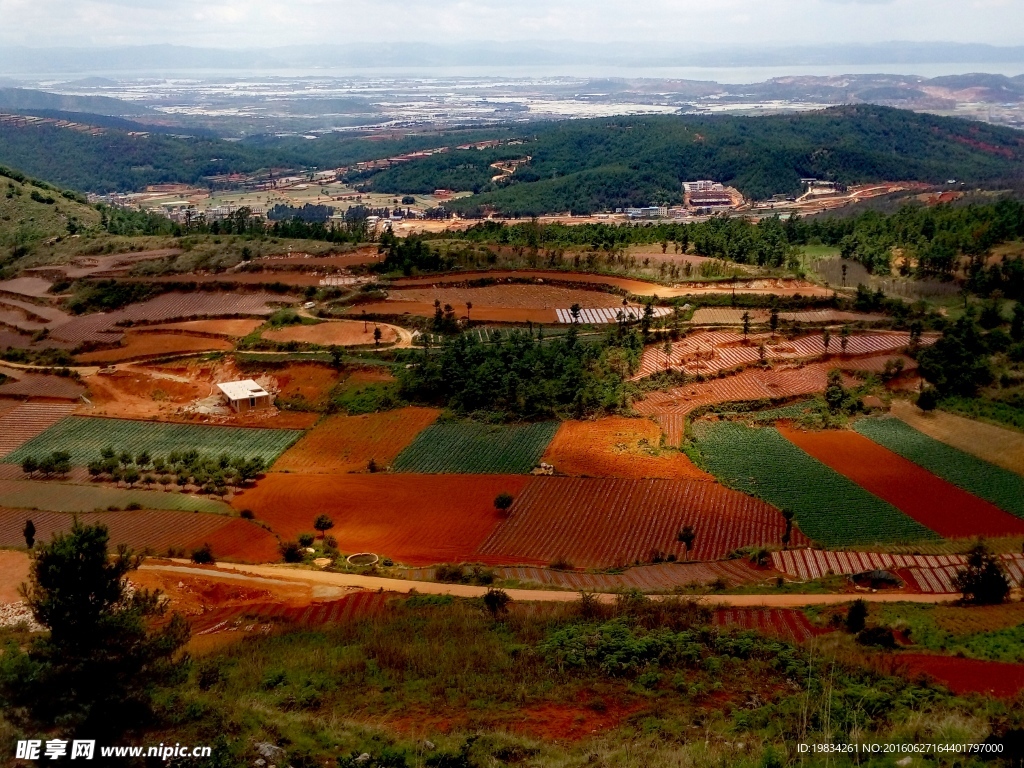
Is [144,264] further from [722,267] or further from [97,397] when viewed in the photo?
[722,267]

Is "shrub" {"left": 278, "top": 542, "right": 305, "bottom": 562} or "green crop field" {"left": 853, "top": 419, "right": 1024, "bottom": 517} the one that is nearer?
"shrub" {"left": 278, "top": 542, "right": 305, "bottom": 562}

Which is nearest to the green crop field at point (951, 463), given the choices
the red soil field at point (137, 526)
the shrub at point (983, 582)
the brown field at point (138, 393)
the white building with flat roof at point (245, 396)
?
the shrub at point (983, 582)

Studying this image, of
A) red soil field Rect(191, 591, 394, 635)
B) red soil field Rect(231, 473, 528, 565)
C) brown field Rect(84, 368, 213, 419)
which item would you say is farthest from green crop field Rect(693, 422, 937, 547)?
brown field Rect(84, 368, 213, 419)

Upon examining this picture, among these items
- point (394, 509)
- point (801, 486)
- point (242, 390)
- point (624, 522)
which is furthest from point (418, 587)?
point (242, 390)

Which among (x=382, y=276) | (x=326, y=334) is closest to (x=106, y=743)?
(x=326, y=334)

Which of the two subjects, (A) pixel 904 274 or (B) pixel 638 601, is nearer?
(B) pixel 638 601

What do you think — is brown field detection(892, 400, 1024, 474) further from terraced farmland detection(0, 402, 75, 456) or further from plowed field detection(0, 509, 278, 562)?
terraced farmland detection(0, 402, 75, 456)

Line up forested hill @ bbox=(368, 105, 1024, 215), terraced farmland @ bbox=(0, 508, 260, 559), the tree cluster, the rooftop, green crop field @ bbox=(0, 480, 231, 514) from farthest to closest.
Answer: forested hill @ bbox=(368, 105, 1024, 215), the rooftop, the tree cluster, green crop field @ bbox=(0, 480, 231, 514), terraced farmland @ bbox=(0, 508, 260, 559)

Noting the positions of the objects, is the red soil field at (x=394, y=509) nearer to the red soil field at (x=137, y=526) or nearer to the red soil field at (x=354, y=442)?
the red soil field at (x=354, y=442)
